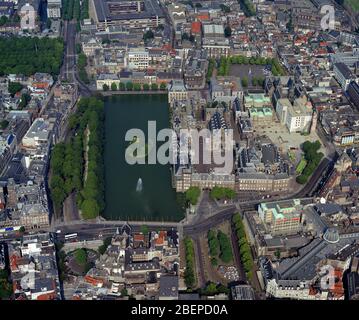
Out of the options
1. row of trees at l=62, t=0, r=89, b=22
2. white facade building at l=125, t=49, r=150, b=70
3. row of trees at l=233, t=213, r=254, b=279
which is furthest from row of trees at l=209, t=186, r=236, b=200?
row of trees at l=62, t=0, r=89, b=22

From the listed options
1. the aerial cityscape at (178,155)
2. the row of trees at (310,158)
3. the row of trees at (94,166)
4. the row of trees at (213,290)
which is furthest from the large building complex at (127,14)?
the row of trees at (213,290)

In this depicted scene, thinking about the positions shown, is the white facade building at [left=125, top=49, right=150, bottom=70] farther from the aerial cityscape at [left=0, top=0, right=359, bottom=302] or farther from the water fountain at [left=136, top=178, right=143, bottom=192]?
the water fountain at [left=136, top=178, right=143, bottom=192]

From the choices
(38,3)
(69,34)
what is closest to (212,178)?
(69,34)

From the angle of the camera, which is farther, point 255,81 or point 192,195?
point 255,81

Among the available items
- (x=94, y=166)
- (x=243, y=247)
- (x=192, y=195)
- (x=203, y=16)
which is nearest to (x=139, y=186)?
(x=94, y=166)

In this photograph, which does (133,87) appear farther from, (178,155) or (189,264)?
(189,264)

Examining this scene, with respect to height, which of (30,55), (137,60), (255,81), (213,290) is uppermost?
(30,55)

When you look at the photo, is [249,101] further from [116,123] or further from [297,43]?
[297,43]
